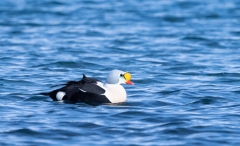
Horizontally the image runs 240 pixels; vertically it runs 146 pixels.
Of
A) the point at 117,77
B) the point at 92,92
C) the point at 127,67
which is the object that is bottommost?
the point at 92,92

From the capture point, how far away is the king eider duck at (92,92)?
10477 millimetres

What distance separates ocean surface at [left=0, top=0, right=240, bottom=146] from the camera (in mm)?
8953

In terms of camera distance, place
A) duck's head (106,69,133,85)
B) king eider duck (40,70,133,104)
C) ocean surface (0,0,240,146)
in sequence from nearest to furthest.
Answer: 1. ocean surface (0,0,240,146)
2. king eider duck (40,70,133,104)
3. duck's head (106,69,133,85)

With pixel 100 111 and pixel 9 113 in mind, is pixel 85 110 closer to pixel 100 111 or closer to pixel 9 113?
pixel 100 111

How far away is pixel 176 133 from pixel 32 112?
90.5 inches

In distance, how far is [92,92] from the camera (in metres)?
10.5

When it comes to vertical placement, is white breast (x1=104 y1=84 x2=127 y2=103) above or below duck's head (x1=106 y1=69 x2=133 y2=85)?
below

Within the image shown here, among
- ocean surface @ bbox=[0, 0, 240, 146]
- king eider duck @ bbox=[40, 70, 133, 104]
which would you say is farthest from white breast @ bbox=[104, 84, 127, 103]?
ocean surface @ bbox=[0, 0, 240, 146]

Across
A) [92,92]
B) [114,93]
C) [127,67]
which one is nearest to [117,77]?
[114,93]

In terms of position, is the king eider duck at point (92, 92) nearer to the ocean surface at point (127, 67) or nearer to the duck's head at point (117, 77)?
the duck's head at point (117, 77)

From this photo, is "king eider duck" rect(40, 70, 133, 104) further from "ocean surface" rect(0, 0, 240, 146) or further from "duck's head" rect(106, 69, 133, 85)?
"ocean surface" rect(0, 0, 240, 146)

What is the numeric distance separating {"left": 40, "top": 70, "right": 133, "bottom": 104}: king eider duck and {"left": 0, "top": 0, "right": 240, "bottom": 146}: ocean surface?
144 mm

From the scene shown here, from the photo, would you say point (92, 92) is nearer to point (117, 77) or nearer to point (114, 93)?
point (114, 93)

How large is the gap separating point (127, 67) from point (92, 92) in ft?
16.2
